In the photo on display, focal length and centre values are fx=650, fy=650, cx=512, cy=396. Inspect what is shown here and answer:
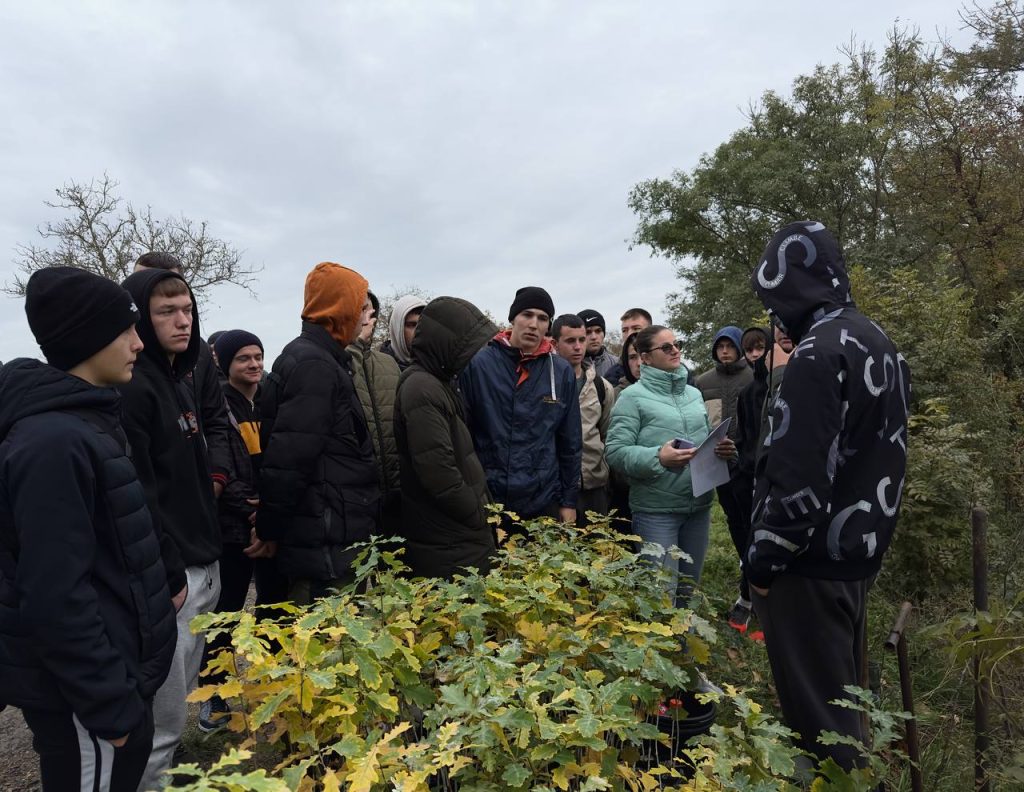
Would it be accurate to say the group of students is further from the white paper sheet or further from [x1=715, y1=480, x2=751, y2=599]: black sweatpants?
[x1=715, y1=480, x2=751, y2=599]: black sweatpants

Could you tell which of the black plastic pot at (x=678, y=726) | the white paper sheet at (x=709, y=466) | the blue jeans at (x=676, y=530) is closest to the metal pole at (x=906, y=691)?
the black plastic pot at (x=678, y=726)

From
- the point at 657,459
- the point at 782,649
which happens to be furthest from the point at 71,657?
the point at 657,459

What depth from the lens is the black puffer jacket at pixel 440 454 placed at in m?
2.86

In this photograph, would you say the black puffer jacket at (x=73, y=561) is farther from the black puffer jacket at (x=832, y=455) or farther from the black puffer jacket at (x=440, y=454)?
the black puffer jacket at (x=832, y=455)

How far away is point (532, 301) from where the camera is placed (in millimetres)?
3502

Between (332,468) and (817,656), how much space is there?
1.98m

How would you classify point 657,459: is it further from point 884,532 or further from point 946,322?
point 946,322

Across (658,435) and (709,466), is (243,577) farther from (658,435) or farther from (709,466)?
(709,466)

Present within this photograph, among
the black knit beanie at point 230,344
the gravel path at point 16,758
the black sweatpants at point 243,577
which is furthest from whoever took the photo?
the black knit beanie at point 230,344

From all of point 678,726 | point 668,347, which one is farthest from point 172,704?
point 668,347

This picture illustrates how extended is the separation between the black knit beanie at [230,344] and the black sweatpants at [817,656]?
125 inches

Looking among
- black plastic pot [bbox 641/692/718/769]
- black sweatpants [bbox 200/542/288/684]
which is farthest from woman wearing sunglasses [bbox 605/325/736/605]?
black sweatpants [bbox 200/542/288/684]

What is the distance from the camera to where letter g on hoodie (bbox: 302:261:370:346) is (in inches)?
115

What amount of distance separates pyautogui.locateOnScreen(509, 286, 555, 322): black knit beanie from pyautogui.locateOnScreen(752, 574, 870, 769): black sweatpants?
188 cm
